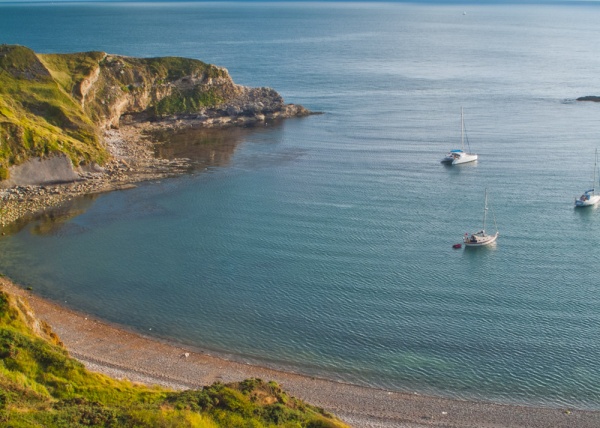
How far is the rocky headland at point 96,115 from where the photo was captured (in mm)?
89812

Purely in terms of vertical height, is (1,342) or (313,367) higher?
(1,342)

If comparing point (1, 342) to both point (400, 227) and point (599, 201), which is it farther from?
point (599, 201)

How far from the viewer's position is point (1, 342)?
39625 millimetres

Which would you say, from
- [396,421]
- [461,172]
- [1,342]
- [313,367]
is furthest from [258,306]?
[461,172]

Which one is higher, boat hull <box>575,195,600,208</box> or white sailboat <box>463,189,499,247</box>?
boat hull <box>575,195,600,208</box>

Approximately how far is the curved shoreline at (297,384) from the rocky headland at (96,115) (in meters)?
30.9

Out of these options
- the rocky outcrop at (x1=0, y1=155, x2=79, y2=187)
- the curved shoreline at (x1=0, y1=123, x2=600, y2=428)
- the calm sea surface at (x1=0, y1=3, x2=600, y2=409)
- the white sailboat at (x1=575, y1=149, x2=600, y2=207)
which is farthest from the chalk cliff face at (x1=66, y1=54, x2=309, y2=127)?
the white sailboat at (x1=575, y1=149, x2=600, y2=207)

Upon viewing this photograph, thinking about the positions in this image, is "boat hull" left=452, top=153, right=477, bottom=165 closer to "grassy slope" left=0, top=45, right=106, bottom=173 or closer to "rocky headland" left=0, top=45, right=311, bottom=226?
"rocky headland" left=0, top=45, right=311, bottom=226

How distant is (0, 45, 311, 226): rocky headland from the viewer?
89812 mm

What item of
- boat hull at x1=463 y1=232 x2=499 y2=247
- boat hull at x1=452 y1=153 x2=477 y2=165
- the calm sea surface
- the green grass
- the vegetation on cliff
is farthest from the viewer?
boat hull at x1=452 y1=153 x2=477 y2=165

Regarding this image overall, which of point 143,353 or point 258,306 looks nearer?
point 143,353

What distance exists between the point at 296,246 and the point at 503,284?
21.3 meters

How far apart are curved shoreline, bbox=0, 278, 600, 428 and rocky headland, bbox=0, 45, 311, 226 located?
30.9 metres

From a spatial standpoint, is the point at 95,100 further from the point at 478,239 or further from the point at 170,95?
the point at 478,239
